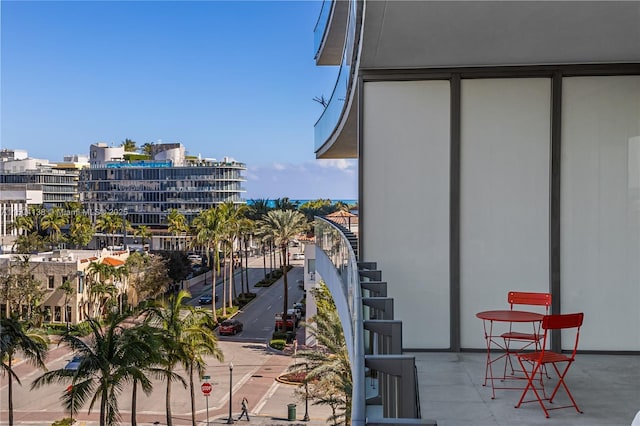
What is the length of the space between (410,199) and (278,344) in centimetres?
3762

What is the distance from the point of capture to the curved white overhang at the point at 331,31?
16.7 meters

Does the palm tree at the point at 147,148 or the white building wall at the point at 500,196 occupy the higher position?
the palm tree at the point at 147,148

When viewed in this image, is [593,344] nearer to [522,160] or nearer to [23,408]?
[522,160]

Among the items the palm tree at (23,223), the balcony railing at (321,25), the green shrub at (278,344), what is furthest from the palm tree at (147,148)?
the balcony railing at (321,25)

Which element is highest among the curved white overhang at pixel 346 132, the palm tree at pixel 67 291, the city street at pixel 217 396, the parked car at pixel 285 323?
the curved white overhang at pixel 346 132

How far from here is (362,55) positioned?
8188mm

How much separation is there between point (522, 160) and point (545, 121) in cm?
59

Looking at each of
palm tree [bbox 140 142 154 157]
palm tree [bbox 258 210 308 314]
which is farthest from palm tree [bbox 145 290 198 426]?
palm tree [bbox 140 142 154 157]

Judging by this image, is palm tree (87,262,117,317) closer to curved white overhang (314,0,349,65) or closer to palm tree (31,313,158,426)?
palm tree (31,313,158,426)

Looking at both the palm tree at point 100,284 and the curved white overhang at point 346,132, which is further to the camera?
the palm tree at point 100,284

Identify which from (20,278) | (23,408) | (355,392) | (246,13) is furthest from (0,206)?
(355,392)

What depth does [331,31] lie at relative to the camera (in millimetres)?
18984

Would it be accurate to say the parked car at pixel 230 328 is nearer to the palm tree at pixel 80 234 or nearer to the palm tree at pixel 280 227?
the palm tree at pixel 280 227

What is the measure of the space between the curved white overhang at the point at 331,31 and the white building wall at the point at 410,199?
26.1ft
